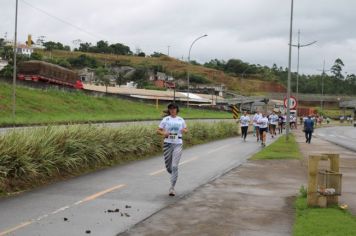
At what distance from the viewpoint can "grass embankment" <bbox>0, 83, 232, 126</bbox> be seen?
41312 millimetres

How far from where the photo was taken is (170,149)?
1123cm

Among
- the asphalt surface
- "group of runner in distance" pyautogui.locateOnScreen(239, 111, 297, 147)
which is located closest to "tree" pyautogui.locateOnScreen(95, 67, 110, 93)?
"group of runner in distance" pyautogui.locateOnScreen(239, 111, 297, 147)

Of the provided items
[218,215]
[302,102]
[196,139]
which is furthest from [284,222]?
[302,102]

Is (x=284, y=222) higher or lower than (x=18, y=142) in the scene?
lower

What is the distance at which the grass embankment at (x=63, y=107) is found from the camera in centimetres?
4131

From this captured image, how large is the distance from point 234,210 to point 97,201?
243 centimetres

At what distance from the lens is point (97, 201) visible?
392 inches

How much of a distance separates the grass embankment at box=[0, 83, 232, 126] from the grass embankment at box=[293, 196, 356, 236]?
2494 cm

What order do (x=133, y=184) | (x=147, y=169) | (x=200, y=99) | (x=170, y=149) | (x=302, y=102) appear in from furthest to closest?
(x=302, y=102) → (x=200, y=99) → (x=147, y=169) → (x=133, y=184) → (x=170, y=149)

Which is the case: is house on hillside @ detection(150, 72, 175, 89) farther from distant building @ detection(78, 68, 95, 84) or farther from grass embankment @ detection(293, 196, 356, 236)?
grass embankment @ detection(293, 196, 356, 236)

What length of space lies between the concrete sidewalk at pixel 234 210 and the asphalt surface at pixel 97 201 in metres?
0.35

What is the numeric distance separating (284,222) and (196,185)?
411cm

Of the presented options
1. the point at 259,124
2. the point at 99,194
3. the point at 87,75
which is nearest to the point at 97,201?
the point at 99,194

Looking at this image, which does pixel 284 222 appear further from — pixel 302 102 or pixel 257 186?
pixel 302 102
